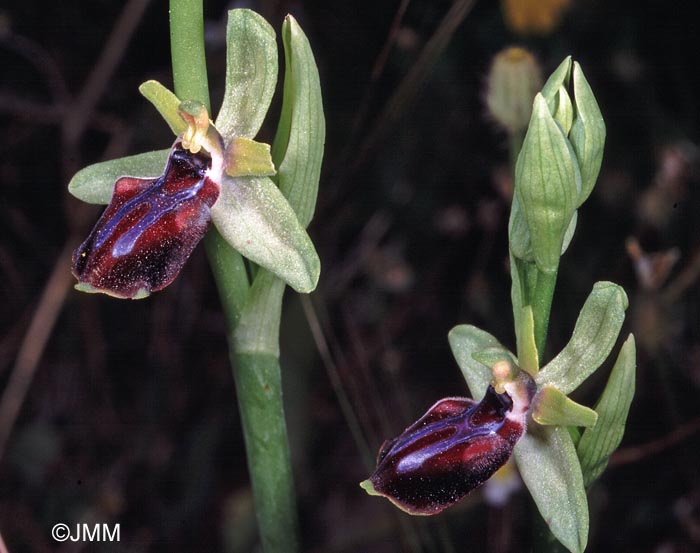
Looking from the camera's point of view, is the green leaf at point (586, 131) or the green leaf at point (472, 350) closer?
the green leaf at point (586, 131)

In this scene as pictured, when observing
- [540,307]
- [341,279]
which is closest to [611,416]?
[540,307]

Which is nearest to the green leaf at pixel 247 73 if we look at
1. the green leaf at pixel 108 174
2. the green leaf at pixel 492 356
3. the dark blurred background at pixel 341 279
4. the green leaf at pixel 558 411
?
the green leaf at pixel 108 174

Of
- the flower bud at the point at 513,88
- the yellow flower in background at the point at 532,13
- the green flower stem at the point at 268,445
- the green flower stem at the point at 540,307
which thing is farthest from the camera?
the yellow flower in background at the point at 532,13

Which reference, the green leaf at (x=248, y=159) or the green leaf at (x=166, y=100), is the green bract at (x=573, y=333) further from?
the green leaf at (x=166, y=100)

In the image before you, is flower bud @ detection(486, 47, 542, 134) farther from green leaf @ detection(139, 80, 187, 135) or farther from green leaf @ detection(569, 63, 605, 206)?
green leaf @ detection(139, 80, 187, 135)

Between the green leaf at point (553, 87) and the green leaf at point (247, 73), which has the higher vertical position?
the green leaf at point (247, 73)

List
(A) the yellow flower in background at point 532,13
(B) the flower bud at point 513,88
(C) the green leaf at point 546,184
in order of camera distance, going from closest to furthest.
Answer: (C) the green leaf at point 546,184
(B) the flower bud at point 513,88
(A) the yellow flower in background at point 532,13
